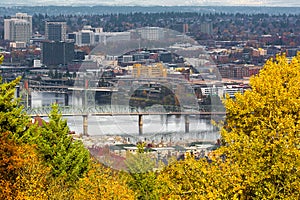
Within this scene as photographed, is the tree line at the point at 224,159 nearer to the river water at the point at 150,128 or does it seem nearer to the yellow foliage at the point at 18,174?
the yellow foliage at the point at 18,174

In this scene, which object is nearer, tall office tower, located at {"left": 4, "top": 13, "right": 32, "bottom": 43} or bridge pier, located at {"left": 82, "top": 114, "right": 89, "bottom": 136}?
bridge pier, located at {"left": 82, "top": 114, "right": 89, "bottom": 136}

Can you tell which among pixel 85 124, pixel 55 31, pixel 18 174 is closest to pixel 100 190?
pixel 18 174

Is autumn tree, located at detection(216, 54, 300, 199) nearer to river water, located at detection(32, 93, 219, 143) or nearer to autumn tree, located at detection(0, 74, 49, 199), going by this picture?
autumn tree, located at detection(0, 74, 49, 199)

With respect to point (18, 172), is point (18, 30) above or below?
above

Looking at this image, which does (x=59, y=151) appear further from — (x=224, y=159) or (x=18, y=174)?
(x=224, y=159)

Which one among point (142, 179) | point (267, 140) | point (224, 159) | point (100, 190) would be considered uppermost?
point (267, 140)

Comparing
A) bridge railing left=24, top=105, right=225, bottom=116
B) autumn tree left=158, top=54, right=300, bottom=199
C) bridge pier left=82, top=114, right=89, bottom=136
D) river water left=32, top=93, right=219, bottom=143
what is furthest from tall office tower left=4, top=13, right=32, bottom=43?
autumn tree left=158, top=54, right=300, bottom=199

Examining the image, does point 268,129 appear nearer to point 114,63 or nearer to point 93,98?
point 93,98
